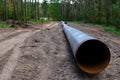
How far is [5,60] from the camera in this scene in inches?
368

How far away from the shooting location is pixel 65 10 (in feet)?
259

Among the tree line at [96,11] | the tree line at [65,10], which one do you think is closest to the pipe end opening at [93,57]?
the tree line at [96,11]

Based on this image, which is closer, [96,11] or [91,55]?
[91,55]

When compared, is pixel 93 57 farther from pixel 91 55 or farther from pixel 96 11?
pixel 96 11

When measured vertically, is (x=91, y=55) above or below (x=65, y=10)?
above

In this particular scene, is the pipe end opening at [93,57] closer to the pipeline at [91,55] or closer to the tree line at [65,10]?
the pipeline at [91,55]

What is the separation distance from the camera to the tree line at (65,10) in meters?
46.0

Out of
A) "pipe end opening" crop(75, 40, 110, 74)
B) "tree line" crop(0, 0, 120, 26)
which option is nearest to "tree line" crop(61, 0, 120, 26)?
"tree line" crop(0, 0, 120, 26)

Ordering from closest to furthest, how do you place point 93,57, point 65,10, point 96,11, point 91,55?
point 93,57
point 91,55
point 96,11
point 65,10

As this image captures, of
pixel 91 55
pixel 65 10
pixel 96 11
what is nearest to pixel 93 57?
pixel 91 55

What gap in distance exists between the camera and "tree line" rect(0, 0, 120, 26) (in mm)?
46000

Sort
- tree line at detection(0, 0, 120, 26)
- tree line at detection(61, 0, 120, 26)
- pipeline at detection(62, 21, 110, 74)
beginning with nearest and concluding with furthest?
pipeline at detection(62, 21, 110, 74) → tree line at detection(61, 0, 120, 26) → tree line at detection(0, 0, 120, 26)

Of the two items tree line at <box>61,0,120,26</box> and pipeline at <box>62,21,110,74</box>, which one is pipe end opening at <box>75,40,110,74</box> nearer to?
pipeline at <box>62,21,110,74</box>

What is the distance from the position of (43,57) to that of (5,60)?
4.53 feet
